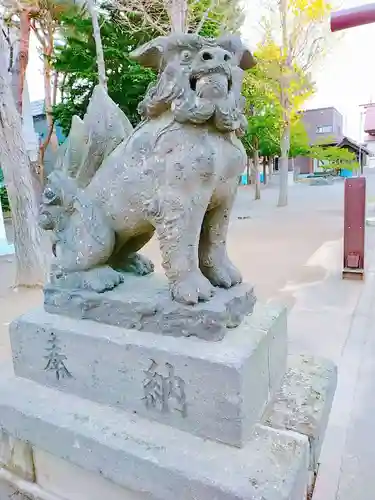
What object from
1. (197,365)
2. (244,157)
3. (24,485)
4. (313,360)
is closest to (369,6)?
(244,157)

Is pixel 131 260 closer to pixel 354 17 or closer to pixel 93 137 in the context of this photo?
pixel 93 137

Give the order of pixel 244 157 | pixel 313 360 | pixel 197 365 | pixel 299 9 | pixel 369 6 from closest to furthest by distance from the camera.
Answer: pixel 197 365, pixel 244 157, pixel 313 360, pixel 369 6, pixel 299 9

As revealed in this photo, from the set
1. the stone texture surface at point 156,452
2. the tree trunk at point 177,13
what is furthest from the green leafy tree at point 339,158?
the stone texture surface at point 156,452

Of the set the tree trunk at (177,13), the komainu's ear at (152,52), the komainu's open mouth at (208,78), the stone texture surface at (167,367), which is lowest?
the stone texture surface at (167,367)

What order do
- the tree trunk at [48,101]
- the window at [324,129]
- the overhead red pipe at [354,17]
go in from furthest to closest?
1. the window at [324,129]
2. the tree trunk at [48,101]
3. the overhead red pipe at [354,17]

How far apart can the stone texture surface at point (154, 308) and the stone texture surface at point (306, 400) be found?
0.31 meters

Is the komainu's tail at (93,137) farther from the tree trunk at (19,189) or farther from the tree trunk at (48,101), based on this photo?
the tree trunk at (48,101)

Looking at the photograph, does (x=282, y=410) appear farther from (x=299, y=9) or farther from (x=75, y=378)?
(x=299, y=9)

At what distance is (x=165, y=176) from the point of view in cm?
114

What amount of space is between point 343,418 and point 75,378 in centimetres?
127

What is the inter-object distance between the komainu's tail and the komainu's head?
0.31 m

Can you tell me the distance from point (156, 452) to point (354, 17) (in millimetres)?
2725

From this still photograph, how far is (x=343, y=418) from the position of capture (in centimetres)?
186

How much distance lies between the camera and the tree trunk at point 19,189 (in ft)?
12.8
